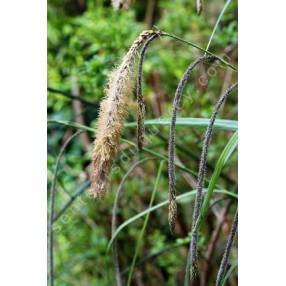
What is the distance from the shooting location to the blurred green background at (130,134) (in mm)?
1816

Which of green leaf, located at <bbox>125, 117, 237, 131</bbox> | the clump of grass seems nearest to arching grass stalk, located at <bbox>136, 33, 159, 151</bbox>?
the clump of grass

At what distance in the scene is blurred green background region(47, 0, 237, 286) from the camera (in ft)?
5.96

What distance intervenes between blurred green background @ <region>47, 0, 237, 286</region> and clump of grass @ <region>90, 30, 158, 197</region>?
2.42 feet

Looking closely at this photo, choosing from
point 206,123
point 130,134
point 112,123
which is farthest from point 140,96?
point 130,134

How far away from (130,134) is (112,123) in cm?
120

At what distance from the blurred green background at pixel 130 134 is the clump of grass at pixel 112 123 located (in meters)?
0.74

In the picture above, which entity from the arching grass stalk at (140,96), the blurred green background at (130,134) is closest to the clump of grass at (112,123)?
the arching grass stalk at (140,96)

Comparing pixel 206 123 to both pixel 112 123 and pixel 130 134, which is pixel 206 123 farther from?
pixel 130 134

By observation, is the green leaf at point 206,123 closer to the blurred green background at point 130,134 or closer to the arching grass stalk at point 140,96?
the arching grass stalk at point 140,96
